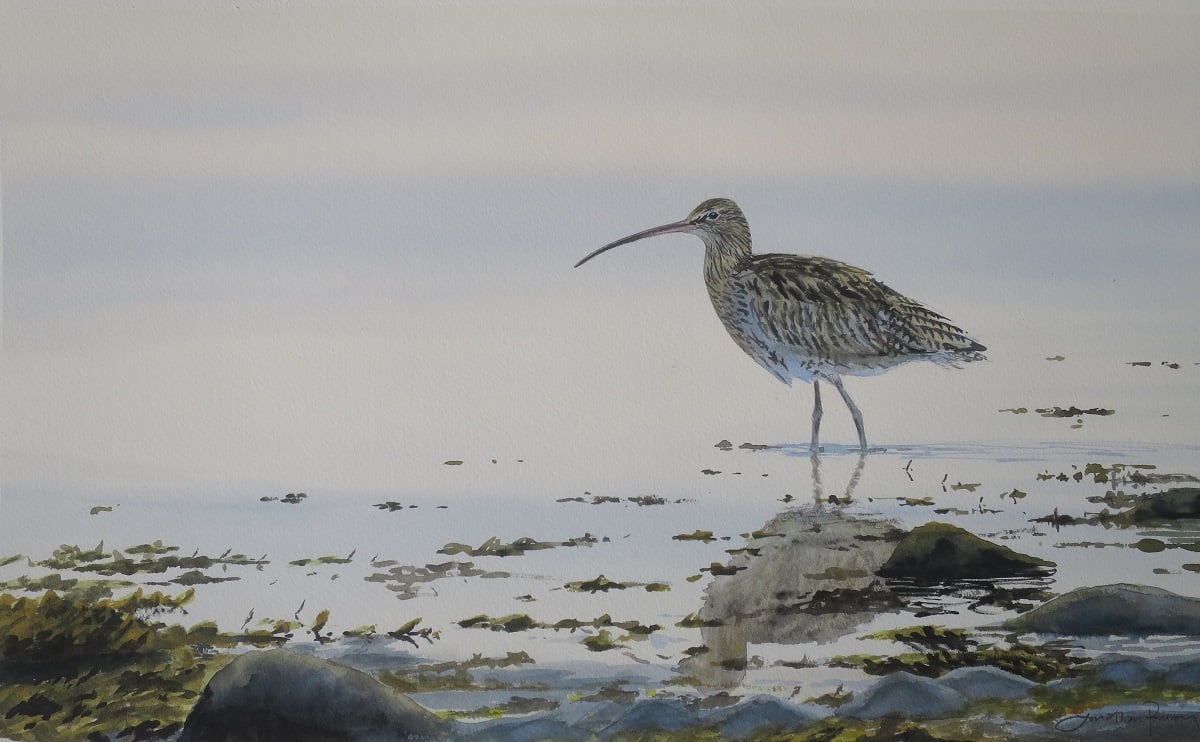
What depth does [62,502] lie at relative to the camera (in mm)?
3342

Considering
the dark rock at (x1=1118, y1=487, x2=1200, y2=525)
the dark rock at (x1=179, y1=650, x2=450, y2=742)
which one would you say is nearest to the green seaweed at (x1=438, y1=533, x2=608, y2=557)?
the dark rock at (x1=179, y1=650, x2=450, y2=742)

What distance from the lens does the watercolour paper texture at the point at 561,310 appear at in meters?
3.32

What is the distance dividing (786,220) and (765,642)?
55.3 inches

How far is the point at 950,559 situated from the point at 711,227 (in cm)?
132

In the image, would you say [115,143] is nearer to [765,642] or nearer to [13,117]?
[13,117]

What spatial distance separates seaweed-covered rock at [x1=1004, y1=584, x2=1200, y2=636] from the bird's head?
1.51m

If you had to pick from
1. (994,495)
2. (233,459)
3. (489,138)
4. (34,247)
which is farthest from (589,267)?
(34,247)

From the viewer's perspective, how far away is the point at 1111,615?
3.10 m

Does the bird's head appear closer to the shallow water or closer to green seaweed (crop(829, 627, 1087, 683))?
the shallow water
